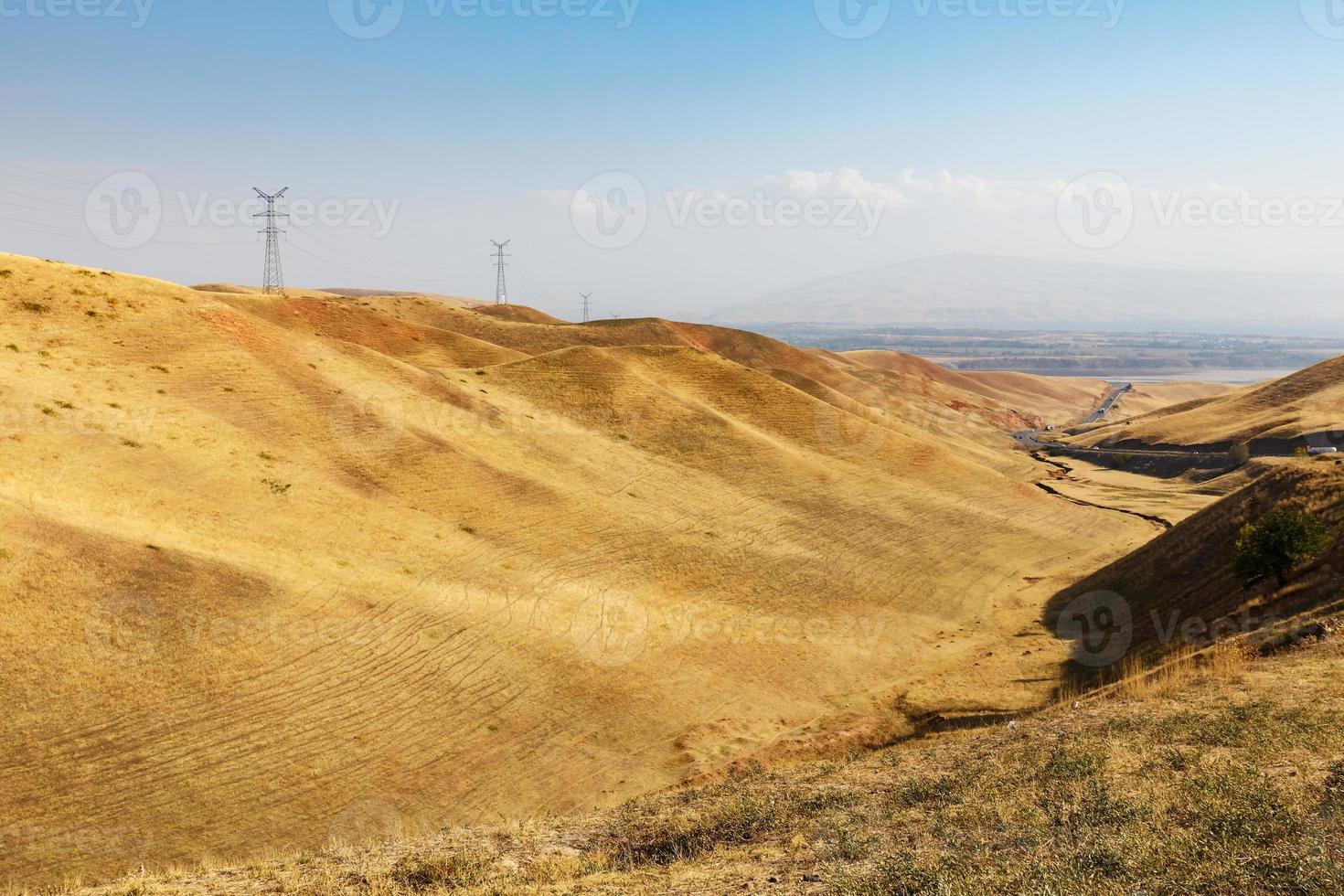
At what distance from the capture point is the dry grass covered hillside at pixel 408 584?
19.4 metres

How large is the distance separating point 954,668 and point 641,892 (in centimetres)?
2268

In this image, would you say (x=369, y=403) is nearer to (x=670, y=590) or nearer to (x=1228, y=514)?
(x=670, y=590)

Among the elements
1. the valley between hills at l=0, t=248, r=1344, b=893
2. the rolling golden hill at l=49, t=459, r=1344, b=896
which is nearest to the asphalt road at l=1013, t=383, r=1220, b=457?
the valley between hills at l=0, t=248, r=1344, b=893

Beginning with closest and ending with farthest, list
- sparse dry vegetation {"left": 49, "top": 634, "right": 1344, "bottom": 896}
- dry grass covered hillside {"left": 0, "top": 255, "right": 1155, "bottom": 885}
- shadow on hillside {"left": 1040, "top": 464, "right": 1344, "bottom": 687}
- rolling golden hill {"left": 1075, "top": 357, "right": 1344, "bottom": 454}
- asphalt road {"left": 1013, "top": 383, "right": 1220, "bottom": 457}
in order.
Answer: sparse dry vegetation {"left": 49, "top": 634, "right": 1344, "bottom": 896}, dry grass covered hillside {"left": 0, "top": 255, "right": 1155, "bottom": 885}, shadow on hillside {"left": 1040, "top": 464, "right": 1344, "bottom": 687}, rolling golden hill {"left": 1075, "top": 357, "right": 1344, "bottom": 454}, asphalt road {"left": 1013, "top": 383, "right": 1220, "bottom": 457}

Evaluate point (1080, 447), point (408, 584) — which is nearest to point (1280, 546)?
point (408, 584)

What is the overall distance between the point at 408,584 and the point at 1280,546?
97.9 feet

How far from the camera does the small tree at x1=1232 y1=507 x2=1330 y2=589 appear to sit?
25328mm

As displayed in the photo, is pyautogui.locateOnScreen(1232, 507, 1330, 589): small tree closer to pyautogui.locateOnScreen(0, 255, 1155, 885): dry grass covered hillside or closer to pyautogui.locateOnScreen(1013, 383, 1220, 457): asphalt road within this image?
pyautogui.locateOnScreen(0, 255, 1155, 885): dry grass covered hillside

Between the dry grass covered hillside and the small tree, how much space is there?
7.17 m

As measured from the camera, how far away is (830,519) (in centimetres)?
4653

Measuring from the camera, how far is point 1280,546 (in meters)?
25.6

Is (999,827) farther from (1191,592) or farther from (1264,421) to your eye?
(1264,421)

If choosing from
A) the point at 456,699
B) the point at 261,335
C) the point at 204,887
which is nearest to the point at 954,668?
the point at 456,699

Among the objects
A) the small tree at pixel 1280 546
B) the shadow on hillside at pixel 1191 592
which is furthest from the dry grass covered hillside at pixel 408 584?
the small tree at pixel 1280 546
